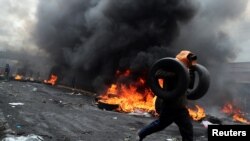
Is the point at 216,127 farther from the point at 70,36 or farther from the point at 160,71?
the point at 70,36

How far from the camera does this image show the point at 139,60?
66.3 feet

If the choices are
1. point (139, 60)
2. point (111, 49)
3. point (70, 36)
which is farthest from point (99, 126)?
point (70, 36)

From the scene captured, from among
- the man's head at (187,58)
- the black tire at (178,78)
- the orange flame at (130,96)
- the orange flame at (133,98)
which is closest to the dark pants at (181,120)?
the black tire at (178,78)

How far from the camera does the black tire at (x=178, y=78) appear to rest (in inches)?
180

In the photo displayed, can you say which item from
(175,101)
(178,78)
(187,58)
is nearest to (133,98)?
(187,58)

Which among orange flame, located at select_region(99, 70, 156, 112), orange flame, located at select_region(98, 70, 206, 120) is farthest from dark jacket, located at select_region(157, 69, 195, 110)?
orange flame, located at select_region(99, 70, 156, 112)

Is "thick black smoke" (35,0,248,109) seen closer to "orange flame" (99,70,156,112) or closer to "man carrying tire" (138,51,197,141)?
"orange flame" (99,70,156,112)

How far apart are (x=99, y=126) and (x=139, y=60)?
11.7m

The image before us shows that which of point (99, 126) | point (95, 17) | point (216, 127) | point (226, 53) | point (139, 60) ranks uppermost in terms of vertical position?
point (95, 17)

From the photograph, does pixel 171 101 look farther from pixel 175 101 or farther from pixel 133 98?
pixel 133 98

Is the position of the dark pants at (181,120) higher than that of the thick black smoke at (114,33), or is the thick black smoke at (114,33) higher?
the thick black smoke at (114,33)

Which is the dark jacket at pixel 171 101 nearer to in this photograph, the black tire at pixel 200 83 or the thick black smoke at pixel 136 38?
the black tire at pixel 200 83

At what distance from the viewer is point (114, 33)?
943 inches

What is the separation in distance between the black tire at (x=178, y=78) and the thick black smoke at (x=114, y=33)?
14.7m
